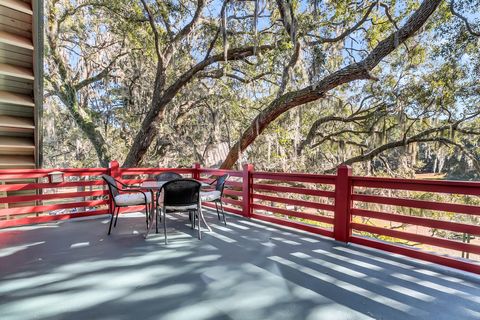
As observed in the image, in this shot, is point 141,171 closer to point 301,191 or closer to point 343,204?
point 301,191

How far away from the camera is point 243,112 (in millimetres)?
7238

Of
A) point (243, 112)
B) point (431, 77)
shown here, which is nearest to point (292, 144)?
point (243, 112)

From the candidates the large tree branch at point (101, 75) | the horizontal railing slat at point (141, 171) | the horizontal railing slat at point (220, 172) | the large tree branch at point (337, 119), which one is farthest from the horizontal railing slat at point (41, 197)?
the large tree branch at point (337, 119)

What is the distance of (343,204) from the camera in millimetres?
3029

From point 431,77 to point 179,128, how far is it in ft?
21.2

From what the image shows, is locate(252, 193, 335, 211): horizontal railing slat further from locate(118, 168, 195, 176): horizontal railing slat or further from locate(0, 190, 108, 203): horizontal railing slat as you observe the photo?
locate(0, 190, 108, 203): horizontal railing slat

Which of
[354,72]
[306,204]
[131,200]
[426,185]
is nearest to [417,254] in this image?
[426,185]

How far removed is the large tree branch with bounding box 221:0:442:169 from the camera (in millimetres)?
3621

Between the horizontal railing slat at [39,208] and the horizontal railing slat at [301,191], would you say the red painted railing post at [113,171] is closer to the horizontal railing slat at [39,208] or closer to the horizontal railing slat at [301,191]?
the horizontal railing slat at [39,208]

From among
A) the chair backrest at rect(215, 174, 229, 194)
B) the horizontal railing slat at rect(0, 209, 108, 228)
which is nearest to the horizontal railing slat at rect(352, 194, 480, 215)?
the chair backrest at rect(215, 174, 229, 194)

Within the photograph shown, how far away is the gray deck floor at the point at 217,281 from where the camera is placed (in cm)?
170

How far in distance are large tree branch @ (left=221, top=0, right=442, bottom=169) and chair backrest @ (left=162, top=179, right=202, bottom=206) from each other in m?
2.43

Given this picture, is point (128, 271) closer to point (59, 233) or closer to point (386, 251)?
point (59, 233)

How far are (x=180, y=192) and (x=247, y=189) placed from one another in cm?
140
